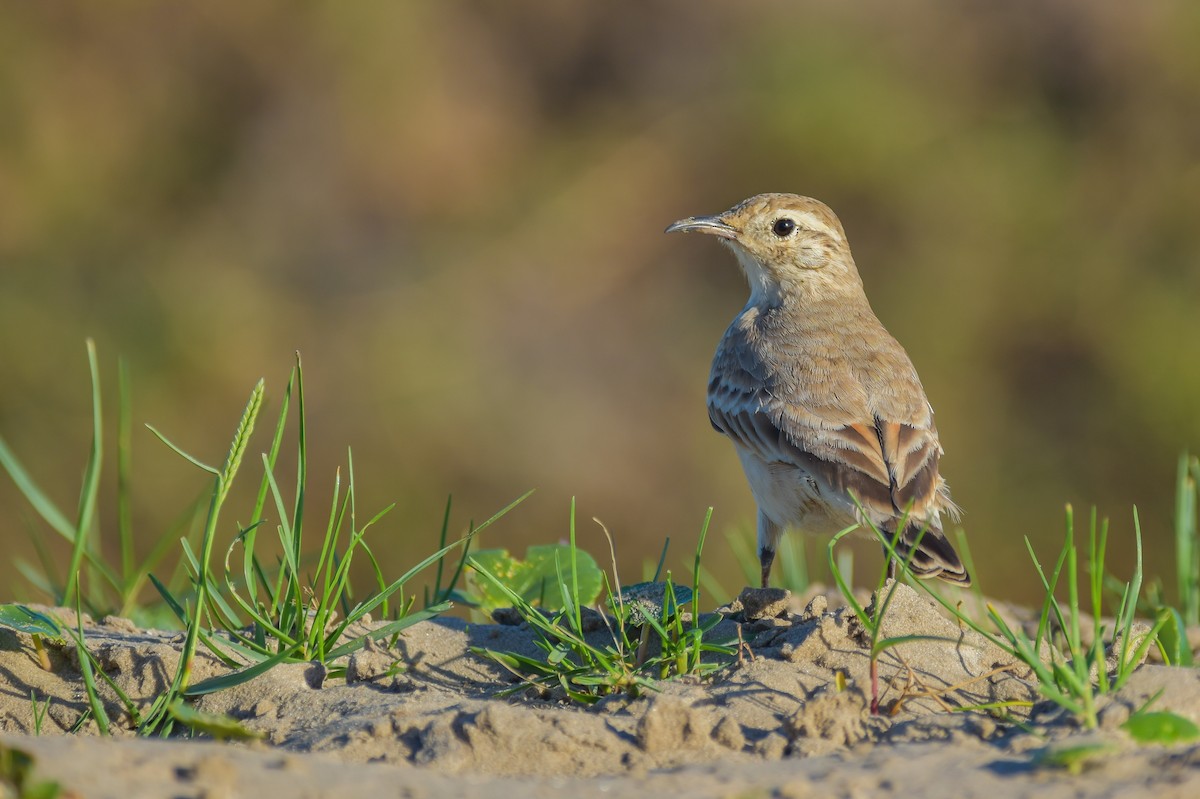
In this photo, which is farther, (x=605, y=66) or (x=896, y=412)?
(x=605, y=66)

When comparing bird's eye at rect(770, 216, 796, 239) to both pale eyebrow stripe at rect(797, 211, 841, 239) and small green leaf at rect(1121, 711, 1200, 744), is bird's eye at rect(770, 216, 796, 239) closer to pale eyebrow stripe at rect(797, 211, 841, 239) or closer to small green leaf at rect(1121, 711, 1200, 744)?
pale eyebrow stripe at rect(797, 211, 841, 239)

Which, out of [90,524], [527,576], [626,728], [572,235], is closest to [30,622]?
[90,524]

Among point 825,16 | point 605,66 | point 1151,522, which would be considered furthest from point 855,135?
point 1151,522

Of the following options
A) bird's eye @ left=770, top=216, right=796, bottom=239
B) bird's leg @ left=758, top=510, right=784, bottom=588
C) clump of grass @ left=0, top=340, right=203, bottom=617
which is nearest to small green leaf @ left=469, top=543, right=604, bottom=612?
bird's leg @ left=758, top=510, right=784, bottom=588

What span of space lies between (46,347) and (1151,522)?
8.86m

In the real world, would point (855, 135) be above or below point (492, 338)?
above

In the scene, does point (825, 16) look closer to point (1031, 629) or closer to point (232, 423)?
point (232, 423)

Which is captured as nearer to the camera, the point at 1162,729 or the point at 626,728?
the point at 1162,729

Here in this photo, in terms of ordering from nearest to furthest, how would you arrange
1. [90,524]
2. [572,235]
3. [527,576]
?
[527,576], [90,524], [572,235]

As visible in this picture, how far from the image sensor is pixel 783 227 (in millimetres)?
7301

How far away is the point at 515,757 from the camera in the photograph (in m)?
3.58

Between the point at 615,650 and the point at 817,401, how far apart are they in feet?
6.92

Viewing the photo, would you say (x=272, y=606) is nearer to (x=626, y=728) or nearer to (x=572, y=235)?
(x=626, y=728)

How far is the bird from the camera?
5.62 meters
